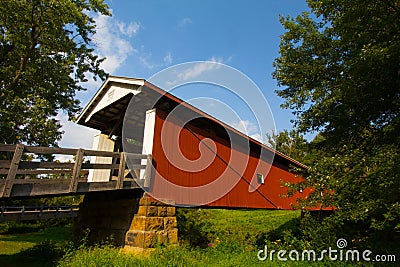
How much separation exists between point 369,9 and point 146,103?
836 cm

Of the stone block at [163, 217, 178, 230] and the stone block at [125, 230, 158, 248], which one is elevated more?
the stone block at [163, 217, 178, 230]

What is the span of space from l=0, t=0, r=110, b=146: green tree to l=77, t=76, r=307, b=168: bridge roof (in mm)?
3984

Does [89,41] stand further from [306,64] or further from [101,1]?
[306,64]

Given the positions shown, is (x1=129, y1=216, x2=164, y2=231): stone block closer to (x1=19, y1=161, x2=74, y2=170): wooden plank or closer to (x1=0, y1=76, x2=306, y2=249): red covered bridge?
(x1=0, y1=76, x2=306, y2=249): red covered bridge

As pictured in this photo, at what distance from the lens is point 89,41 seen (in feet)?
57.4

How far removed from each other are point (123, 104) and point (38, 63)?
→ 8251 mm

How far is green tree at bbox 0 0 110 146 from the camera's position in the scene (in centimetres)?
1355

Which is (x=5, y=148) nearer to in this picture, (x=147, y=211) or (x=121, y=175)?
(x=121, y=175)

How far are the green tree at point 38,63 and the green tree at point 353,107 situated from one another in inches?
501

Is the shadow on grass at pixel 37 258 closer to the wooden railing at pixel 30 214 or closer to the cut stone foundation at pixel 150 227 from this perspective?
the cut stone foundation at pixel 150 227

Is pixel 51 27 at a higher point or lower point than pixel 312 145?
higher

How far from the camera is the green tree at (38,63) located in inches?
534

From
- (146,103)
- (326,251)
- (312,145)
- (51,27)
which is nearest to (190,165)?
(146,103)

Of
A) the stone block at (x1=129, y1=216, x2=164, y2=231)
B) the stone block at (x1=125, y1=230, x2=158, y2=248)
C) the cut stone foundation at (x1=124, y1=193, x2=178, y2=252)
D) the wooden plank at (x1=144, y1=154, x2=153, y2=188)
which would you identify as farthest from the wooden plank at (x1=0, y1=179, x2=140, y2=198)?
the stone block at (x1=125, y1=230, x2=158, y2=248)
